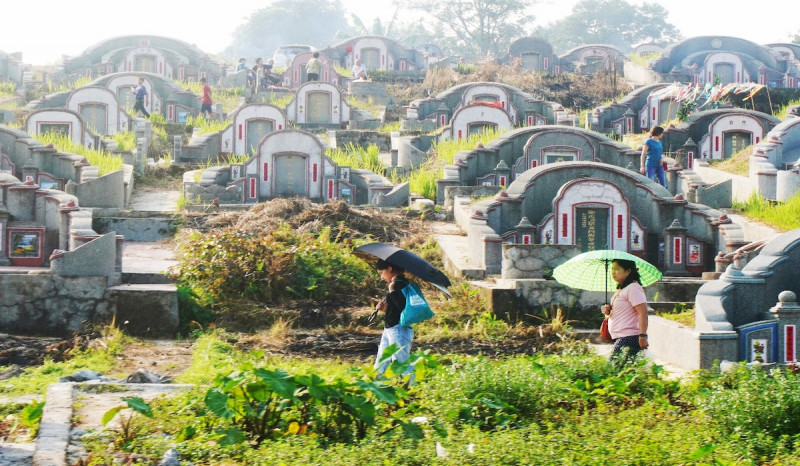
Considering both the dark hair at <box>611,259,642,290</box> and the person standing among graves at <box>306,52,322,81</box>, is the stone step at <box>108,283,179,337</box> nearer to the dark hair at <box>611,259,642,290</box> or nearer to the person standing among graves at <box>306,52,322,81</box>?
the dark hair at <box>611,259,642,290</box>

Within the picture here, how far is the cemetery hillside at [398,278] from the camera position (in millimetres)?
9055

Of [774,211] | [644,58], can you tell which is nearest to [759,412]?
[774,211]

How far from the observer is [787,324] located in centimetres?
1462

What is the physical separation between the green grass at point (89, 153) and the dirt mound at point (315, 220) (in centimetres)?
489

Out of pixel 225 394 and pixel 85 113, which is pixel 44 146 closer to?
pixel 85 113

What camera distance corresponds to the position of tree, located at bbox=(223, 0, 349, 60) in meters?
95.8

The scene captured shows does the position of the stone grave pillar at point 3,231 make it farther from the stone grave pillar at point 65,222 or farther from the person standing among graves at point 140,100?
the person standing among graves at point 140,100

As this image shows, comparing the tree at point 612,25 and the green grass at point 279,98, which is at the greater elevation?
the tree at point 612,25

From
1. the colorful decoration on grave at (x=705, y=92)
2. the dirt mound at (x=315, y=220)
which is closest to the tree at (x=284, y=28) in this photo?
the colorful decoration on grave at (x=705, y=92)

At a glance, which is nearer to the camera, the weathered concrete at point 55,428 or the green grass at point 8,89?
the weathered concrete at point 55,428

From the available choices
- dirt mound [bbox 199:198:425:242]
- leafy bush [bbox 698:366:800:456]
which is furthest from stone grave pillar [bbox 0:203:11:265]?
leafy bush [bbox 698:366:800:456]

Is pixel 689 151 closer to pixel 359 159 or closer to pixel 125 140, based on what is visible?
pixel 359 159

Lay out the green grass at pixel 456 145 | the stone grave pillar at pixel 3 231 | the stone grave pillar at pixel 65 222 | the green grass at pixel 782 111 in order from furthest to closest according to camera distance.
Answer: the green grass at pixel 782 111, the green grass at pixel 456 145, the stone grave pillar at pixel 65 222, the stone grave pillar at pixel 3 231

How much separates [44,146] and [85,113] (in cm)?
A: 996
